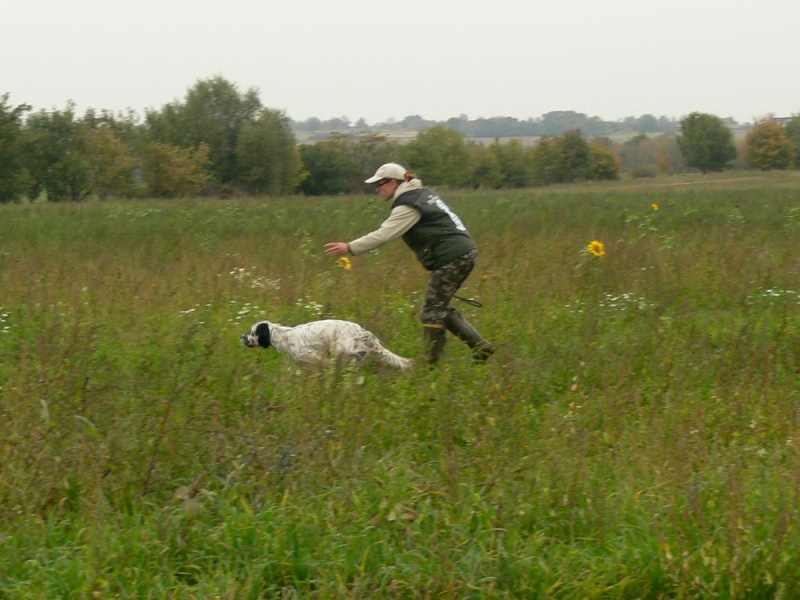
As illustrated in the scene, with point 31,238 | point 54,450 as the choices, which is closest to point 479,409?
point 54,450

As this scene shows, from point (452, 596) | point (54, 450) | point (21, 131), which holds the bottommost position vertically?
point (452, 596)

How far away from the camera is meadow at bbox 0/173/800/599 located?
3.55m

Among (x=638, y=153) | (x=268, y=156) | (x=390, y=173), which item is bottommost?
(x=638, y=153)

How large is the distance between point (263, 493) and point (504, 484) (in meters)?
1.07

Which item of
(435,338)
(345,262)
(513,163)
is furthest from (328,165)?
(435,338)

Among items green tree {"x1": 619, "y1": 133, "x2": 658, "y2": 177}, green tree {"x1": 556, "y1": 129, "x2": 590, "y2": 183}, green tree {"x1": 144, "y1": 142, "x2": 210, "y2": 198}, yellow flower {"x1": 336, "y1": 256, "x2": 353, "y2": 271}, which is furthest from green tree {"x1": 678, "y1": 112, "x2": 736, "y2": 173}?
yellow flower {"x1": 336, "y1": 256, "x2": 353, "y2": 271}

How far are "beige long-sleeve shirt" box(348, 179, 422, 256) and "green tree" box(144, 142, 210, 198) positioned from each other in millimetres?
35454

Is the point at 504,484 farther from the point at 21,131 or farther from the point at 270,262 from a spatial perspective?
the point at 21,131

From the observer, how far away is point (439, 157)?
178 feet

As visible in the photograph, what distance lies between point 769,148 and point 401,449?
75059mm

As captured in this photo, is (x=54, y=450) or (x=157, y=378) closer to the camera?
(x=54, y=450)

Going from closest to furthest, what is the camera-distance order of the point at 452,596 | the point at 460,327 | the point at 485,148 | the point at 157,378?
the point at 452,596
the point at 157,378
the point at 460,327
the point at 485,148

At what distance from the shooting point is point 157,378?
567 centimetres

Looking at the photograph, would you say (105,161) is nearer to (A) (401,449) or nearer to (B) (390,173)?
(B) (390,173)
